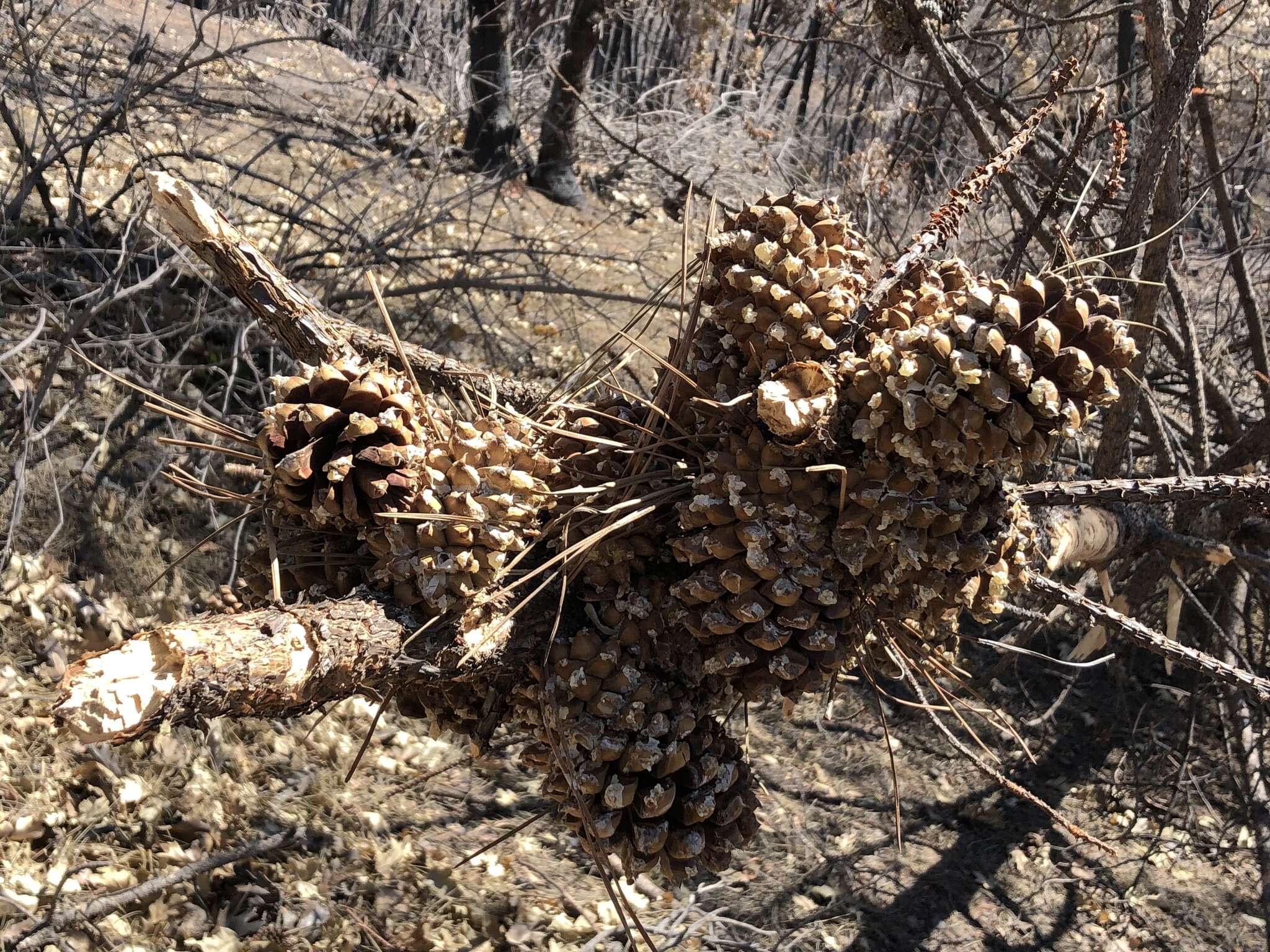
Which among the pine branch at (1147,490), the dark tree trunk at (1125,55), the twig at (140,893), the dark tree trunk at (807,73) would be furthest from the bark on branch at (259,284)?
the dark tree trunk at (807,73)

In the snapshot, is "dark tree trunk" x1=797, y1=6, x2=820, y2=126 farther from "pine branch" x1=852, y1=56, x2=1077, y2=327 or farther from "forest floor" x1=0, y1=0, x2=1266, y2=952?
"pine branch" x1=852, y1=56, x2=1077, y2=327

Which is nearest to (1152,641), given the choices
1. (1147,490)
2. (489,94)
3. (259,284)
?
(1147,490)

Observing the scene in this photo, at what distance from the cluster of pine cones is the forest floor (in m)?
1.48

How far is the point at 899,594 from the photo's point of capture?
94cm

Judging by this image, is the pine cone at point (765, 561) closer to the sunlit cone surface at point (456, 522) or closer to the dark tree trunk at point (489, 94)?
the sunlit cone surface at point (456, 522)

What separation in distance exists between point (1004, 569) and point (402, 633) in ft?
1.96

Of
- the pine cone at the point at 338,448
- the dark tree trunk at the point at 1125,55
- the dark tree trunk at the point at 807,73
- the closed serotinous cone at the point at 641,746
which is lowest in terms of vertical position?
the closed serotinous cone at the point at 641,746

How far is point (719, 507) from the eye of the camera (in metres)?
0.94

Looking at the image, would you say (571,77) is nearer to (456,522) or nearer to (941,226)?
(941,226)

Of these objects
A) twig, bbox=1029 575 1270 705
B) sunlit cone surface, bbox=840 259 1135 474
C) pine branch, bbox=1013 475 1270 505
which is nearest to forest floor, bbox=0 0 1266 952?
twig, bbox=1029 575 1270 705

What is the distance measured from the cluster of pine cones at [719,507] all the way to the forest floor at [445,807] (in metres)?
1.48

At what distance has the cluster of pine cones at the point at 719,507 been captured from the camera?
0.84 m

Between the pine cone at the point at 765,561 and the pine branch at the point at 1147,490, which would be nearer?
the pine cone at the point at 765,561

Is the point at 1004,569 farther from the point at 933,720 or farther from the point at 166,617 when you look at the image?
the point at 166,617
